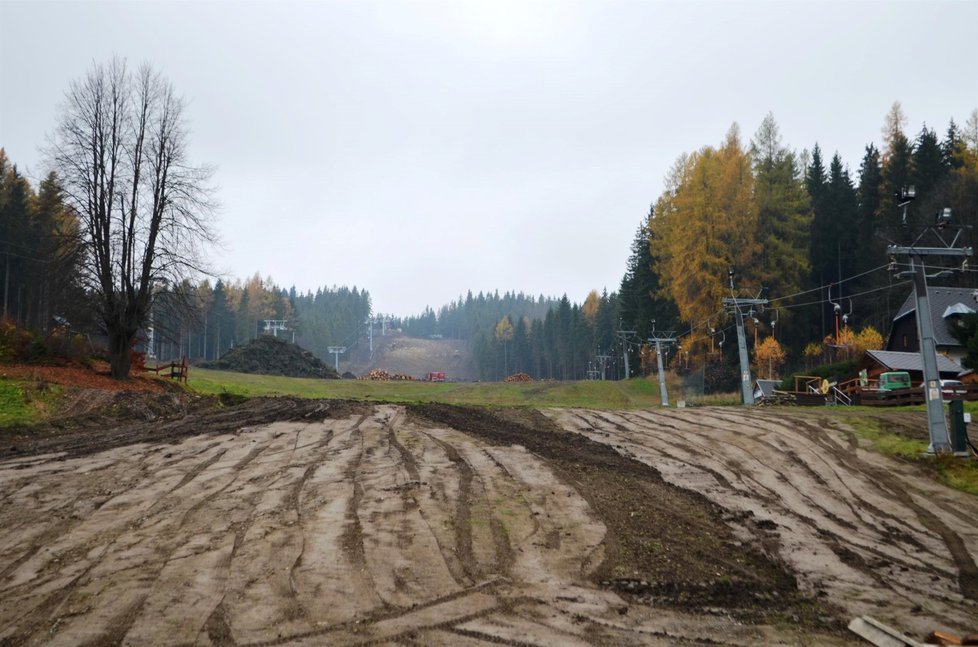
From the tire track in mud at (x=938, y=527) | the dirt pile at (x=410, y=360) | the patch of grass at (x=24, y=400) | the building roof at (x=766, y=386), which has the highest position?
the dirt pile at (x=410, y=360)

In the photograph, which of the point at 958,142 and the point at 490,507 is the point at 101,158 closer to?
the point at 490,507

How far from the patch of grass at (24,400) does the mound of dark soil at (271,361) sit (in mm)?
46079

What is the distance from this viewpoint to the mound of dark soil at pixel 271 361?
6807cm

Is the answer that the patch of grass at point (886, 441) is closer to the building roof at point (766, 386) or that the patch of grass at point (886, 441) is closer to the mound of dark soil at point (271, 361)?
the building roof at point (766, 386)

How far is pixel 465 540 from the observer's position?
364 inches

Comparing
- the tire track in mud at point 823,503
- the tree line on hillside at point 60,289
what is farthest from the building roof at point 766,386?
the tree line on hillside at point 60,289

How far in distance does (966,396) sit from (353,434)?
2487 centimetres

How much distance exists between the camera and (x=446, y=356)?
18625cm

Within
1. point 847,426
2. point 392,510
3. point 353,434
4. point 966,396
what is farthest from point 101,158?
point 966,396

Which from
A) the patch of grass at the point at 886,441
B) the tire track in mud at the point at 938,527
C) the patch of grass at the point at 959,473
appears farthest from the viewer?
the patch of grass at the point at 886,441

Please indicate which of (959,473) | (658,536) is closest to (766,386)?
(959,473)

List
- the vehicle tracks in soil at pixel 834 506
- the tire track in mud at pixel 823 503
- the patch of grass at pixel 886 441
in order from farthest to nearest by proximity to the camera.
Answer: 1. the patch of grass at pixel 886 441
2. the tire track in mud at pixel 823 503
3. the vehicle tracks in soil at pixel 834 506

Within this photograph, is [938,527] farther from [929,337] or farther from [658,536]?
[929,337]

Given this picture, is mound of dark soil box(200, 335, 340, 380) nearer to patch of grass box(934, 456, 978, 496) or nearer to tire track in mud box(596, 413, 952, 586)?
tire track in mud box(596, 413, 952, 586)
